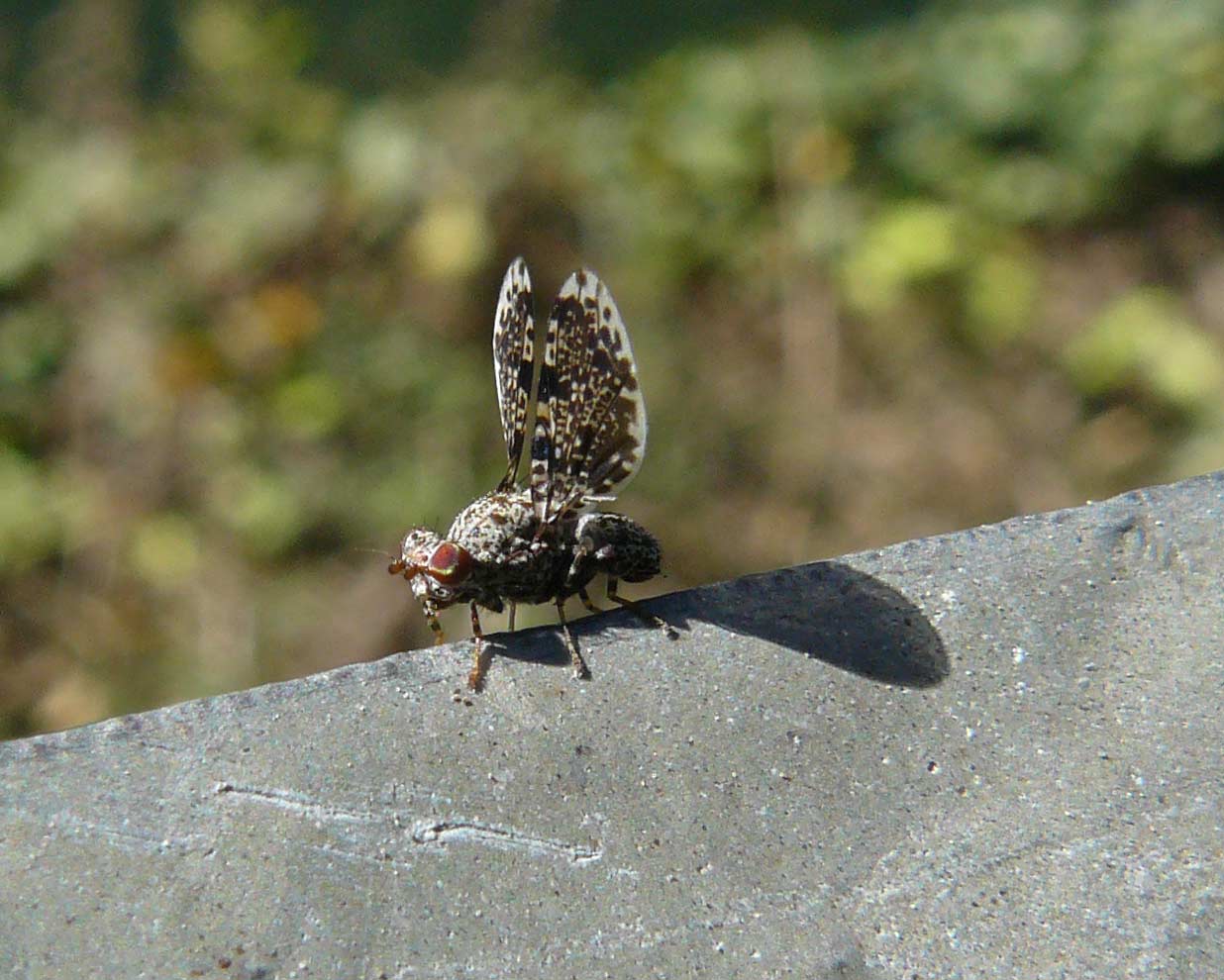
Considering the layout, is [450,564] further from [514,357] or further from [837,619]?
[837,619]

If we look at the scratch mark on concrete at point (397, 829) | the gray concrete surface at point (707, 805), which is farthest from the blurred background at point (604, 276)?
the scratch mark on concrete at point (397, 829)

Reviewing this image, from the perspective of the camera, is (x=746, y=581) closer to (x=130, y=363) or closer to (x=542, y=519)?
(x=542, y=519)

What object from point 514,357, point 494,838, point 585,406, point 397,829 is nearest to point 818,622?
point 494,838

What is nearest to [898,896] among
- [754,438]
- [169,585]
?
[754,438]

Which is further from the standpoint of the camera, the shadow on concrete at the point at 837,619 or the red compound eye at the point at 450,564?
the red compound eye at the point at 450,564

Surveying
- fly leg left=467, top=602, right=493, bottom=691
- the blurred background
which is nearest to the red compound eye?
fly leg left=467, top=602, right=493, bottom=691

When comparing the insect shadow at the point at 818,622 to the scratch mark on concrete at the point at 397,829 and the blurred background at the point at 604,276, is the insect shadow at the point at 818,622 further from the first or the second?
the blurred background at the point at 604,276
